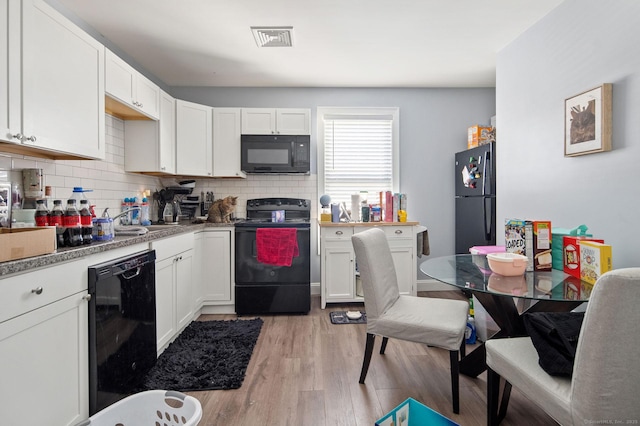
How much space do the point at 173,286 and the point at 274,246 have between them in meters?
1.04

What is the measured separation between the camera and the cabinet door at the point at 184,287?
2770 mm

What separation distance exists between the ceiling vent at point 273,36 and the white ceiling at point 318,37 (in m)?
0.06

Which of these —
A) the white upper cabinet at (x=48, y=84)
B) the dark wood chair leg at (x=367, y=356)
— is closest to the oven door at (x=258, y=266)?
the dark wood chair leg at (x=367, y=356)

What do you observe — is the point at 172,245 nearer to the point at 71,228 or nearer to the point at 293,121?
the point at 71,228

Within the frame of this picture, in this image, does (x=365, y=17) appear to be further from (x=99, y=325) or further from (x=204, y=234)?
(x=99, y=325)

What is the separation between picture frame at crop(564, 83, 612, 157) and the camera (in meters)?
2.01

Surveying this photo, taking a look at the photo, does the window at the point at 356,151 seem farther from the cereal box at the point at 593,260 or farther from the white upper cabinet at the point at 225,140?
the cereal box at the point at 593,260

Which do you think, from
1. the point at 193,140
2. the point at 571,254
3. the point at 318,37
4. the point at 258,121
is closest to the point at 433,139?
the point at 318,37

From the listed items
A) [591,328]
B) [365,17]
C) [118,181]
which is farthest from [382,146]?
[591,328]

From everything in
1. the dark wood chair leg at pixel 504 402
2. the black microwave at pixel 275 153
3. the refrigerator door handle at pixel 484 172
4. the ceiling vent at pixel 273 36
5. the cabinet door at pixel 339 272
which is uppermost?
the ceiling vent at pixel 273 36

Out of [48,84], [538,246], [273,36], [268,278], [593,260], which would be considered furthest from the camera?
[268,278]

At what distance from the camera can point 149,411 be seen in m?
1.50

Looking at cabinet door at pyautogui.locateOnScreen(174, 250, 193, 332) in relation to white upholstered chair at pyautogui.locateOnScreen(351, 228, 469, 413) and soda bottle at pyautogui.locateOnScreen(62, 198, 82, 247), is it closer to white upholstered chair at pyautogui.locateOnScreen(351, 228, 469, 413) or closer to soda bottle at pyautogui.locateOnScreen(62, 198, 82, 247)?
soda bottle at pyautogui.locateOnScreen(62, 198, 82, 247)

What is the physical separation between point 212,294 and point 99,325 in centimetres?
179
